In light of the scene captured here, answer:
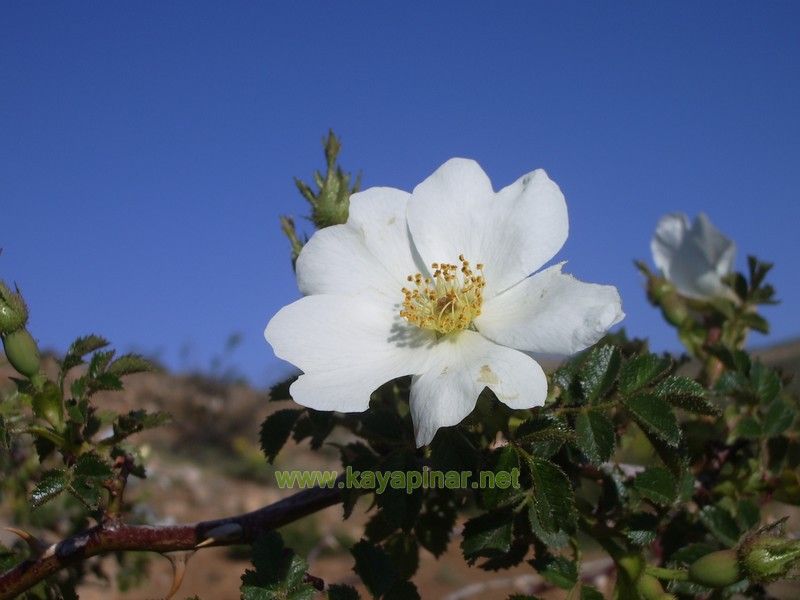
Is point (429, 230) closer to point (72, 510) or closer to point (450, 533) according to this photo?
point (450, 533)

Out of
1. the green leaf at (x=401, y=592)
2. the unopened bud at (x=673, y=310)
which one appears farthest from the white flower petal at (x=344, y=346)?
the unopened bud at (x=673, y=310)

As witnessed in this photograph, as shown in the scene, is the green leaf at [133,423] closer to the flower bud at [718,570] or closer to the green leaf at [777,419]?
the flower bud at [718,570]

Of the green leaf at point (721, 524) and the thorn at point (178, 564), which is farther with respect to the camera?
the green leaf at point (721, 524)

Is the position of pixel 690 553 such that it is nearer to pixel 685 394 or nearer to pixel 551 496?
pixel 685 394

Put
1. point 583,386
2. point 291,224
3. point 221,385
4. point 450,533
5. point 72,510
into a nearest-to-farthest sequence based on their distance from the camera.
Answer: point 583,386
point 291,224
point 450,533
point 72,510
point 221,385

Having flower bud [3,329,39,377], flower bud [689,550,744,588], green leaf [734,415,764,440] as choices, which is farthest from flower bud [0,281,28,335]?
green leaf [734,415,764,440]

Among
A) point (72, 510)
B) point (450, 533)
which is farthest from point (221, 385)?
point (450, 533)
